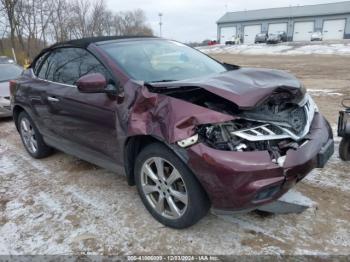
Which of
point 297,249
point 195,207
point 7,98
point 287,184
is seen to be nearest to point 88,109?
point 195,207

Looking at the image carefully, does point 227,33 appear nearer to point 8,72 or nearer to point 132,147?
point 8,72

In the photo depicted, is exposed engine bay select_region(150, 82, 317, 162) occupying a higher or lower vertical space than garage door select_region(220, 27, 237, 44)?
lower

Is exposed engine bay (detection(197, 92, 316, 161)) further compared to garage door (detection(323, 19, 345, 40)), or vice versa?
garage door (detection(323, 19, 345, 40))

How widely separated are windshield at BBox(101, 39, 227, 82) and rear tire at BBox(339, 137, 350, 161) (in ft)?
5.47

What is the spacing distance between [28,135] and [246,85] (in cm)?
353

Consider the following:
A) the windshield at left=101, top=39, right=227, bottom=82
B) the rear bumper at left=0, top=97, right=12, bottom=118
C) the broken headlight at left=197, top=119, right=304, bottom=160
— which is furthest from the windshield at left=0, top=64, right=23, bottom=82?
the broken headlight at left=197, top=119, right=304, bottom=160

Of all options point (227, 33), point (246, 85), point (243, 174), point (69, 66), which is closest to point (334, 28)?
point (227, 33)

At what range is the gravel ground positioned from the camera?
265 cm

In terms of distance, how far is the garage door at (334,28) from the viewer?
55500mm

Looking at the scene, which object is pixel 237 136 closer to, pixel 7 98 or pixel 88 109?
pixel 88 109

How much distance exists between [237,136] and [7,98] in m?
6.34

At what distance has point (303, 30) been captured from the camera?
58.4m

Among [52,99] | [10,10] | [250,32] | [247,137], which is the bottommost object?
[247,137]

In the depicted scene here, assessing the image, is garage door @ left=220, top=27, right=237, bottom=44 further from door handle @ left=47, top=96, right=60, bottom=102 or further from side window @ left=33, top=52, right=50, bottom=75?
door handle @ left=47, top=96, right=60, bottom=102
